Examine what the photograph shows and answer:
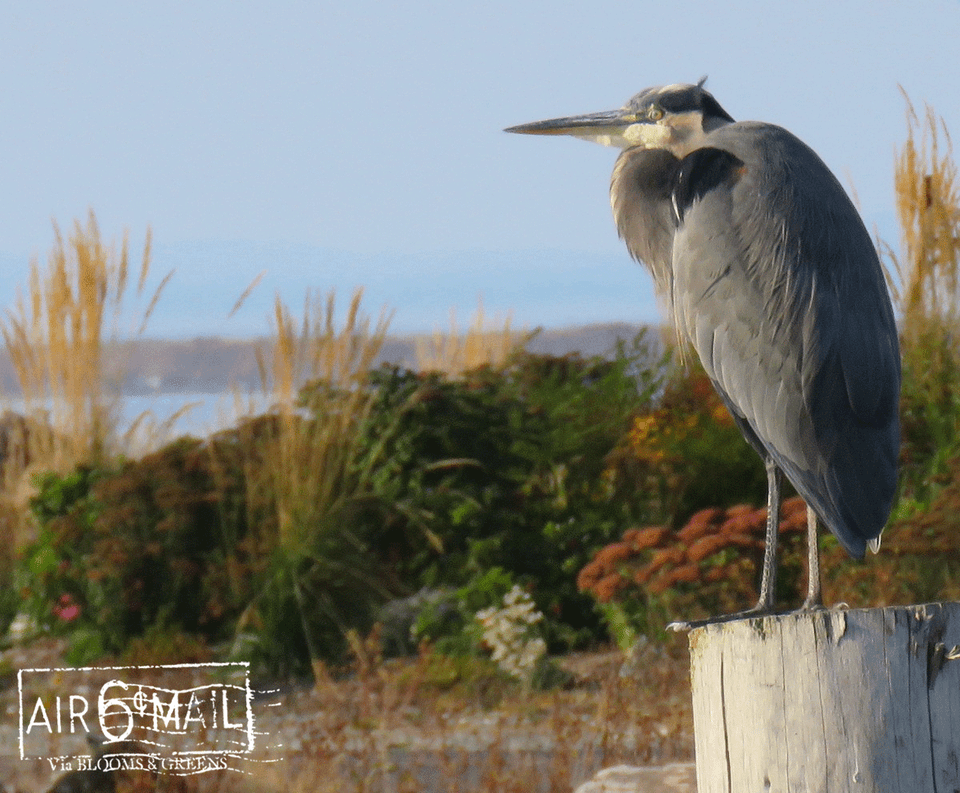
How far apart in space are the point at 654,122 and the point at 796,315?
805 mm

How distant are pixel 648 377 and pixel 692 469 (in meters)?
0.84

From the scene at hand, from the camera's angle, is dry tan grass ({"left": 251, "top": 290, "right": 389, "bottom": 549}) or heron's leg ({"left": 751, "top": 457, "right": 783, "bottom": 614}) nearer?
heron's leg ({"left": 751, "top": 457, "right": 783, "bottom": 614})

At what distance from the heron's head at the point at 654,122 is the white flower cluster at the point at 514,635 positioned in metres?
2.54

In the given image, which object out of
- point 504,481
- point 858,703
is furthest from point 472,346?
point 858,703

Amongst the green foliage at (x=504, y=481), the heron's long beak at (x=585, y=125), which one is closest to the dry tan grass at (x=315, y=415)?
the green foliage at (x=504, y=481)

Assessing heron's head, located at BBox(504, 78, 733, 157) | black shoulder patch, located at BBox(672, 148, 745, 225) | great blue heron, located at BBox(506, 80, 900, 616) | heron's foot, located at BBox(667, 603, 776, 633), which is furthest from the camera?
heron's head, located at BBox(504, 78, 733, 157)

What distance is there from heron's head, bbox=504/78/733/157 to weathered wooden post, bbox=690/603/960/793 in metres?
1.56

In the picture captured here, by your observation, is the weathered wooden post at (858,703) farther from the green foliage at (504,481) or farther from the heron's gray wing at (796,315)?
the green foliage at (504,481)

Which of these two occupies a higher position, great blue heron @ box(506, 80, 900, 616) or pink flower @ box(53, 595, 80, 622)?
great blue heron @ box(506, 80, 900, 616)

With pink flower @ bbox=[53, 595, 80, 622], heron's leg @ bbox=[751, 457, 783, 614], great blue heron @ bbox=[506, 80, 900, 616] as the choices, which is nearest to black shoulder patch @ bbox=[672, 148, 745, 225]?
great blue heron @ bbox=[506, 80, 900, 616]

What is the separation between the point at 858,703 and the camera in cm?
199

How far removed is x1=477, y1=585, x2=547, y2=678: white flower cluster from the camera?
16.6 ft

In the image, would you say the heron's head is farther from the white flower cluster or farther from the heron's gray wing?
the white flower cluster

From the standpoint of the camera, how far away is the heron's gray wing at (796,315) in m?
2.64
